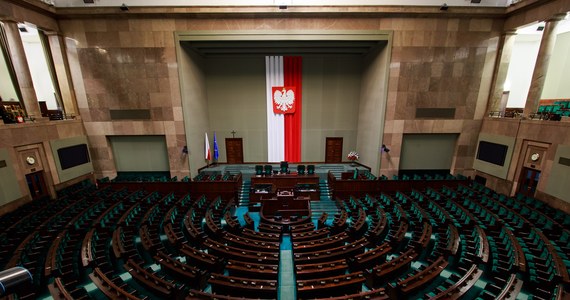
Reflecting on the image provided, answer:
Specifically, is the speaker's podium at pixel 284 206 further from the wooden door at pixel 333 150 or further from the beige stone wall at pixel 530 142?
the beige stone wall at pixel 530 142

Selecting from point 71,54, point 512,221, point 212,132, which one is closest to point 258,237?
point 512,221

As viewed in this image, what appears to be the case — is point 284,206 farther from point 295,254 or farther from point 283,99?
point 283,99

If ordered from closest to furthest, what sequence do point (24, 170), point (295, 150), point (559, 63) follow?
point (24, 170), point (559, 63), point (295, 150)

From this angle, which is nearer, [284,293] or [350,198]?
[284,293]

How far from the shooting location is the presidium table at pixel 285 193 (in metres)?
10.8

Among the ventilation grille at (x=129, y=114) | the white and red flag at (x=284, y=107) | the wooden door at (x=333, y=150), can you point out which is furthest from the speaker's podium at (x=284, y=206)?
the ventilation grille at (x=129, y=114)

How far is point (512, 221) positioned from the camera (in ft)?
27.3

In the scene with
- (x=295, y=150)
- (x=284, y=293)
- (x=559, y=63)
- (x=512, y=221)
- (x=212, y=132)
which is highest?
(x=559, y=63)

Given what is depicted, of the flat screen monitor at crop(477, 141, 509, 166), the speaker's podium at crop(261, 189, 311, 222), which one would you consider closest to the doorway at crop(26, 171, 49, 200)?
the speaker's podium at crop(261, 189, 311, 222)

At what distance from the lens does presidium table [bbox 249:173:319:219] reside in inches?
424

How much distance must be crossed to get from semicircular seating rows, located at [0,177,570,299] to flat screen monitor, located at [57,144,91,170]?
2.56m

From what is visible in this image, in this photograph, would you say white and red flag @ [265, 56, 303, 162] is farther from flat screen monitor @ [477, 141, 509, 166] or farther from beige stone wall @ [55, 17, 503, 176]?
flat screen monitor @ [477, 141, 509, 166]

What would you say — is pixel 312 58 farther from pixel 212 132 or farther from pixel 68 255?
pixel 68 255

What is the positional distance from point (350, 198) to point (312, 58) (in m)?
9.82
